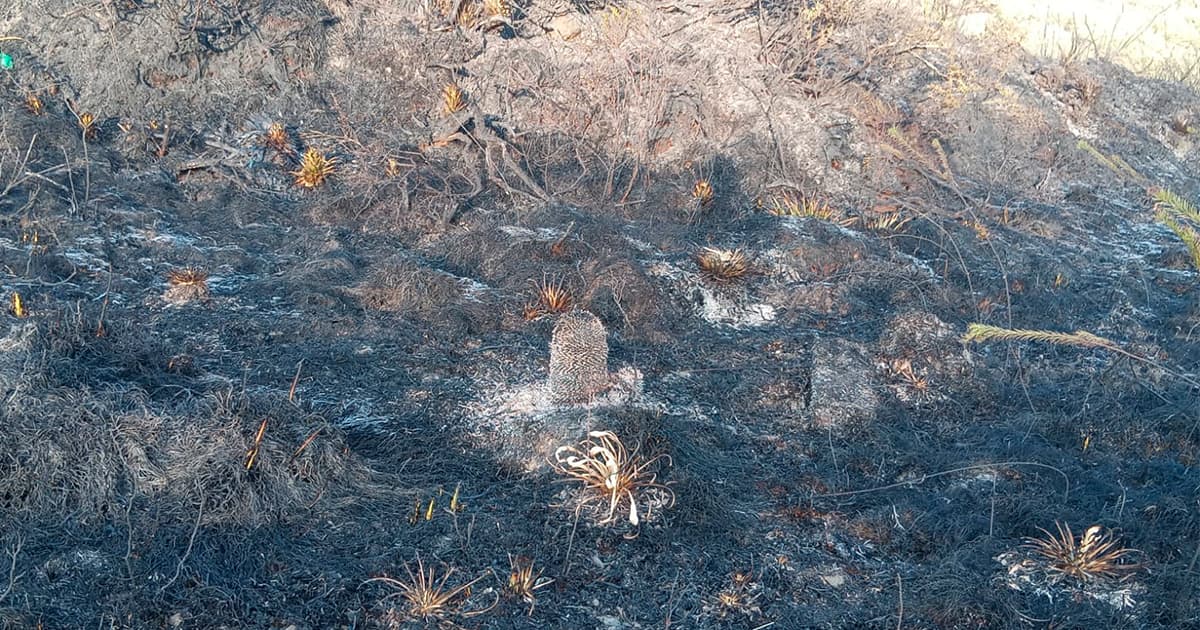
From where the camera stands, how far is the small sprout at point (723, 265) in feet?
22.5

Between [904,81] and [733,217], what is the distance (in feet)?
12.7

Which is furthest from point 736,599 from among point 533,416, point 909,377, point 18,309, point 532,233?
point 18,309

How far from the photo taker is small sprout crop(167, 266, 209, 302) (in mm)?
6035

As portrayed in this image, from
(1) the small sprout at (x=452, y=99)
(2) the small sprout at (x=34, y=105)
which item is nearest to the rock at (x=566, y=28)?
(1) the small sprout at (x=452, y=99)

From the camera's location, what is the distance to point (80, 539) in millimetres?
3770

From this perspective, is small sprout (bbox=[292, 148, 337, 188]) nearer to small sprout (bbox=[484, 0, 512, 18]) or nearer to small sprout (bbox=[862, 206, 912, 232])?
small sprout (bbox=[484, 0, 512, 18])

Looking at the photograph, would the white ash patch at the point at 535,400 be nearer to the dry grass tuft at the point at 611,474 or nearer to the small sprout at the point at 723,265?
the dry grass tuft at the point at 611,474

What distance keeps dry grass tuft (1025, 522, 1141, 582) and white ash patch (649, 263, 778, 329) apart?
112 inches

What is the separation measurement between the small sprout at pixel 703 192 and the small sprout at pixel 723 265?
1.32 meters

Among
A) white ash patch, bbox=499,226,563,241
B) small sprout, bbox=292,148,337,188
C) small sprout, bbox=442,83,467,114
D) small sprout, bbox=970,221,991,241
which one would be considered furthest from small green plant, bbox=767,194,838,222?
small sprout, bbox=292,148,337,188

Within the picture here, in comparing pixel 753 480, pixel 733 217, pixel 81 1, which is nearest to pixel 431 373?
pixel 753 480

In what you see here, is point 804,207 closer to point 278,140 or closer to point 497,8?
point 497,8

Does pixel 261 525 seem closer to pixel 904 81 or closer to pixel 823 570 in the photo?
pixel 823 570

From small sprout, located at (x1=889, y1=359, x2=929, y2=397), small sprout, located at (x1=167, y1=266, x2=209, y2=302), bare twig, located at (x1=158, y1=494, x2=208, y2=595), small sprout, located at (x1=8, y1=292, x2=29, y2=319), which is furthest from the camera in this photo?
small sprout, located at (x1=167, y1=266, x2=209, y2=302)
